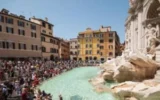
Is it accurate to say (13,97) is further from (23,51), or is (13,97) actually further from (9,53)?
(23,51)

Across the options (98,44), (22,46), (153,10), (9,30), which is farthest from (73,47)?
(153,10)

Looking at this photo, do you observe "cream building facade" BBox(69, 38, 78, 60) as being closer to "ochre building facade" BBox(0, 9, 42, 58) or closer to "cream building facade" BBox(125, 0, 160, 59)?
"ochre building facade" BBox(0, 9, 42, 58)

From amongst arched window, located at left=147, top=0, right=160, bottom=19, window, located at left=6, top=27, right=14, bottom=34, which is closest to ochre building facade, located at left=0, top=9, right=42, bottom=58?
window, located at left=6, top=27, right=14, bottom=34

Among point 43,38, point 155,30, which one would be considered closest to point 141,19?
point 155,30

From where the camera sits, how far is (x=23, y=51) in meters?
32.7

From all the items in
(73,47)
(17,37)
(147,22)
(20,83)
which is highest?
(147,22)

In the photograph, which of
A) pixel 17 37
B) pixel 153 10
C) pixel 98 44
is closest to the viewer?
pixel 153 10

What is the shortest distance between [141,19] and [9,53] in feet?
66.6

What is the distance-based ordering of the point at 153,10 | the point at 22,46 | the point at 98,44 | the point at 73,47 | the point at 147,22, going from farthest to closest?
the point at 73,47, the point at 98,44, the point at 22,46, the point at 153,10, the point at 147,22

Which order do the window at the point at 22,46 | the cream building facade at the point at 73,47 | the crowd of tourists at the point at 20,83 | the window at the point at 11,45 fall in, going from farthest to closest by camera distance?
the cream building facade at the point at 73,47, the window at the point at 22,46, the window at the point at 11,45, the crowd of tourists at the point at 20,83

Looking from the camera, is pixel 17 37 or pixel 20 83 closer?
pixel 20 83

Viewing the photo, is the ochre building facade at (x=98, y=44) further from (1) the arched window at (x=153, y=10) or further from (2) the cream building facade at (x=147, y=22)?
(1) the arched window at (x=153, y=10)

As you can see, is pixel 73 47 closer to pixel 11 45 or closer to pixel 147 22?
A: pixel 11 45

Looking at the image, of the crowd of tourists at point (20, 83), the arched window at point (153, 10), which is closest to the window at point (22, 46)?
the crowd of tourists at point (20, 83)
